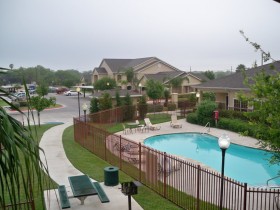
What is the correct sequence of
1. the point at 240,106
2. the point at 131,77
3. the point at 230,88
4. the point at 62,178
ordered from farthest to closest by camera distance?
the point at 131,77, the point at 230,88, the point at 240,106, the point at 62,178

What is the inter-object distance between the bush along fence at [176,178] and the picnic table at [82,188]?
2485 mm

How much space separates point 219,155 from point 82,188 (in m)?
11.8

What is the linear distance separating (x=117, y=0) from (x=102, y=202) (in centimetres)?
1536

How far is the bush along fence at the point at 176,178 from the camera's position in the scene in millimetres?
8789

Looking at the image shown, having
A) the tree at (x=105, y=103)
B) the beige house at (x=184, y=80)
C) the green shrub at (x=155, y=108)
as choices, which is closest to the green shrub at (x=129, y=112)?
the tree at (x=105, y=103)

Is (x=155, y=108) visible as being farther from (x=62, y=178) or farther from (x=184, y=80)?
(x=62, y=178)

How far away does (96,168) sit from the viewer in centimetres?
1315

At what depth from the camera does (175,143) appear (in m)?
21.3

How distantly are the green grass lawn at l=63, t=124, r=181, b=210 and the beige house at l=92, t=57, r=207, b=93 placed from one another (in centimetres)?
3288

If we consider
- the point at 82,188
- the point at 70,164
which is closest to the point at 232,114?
the point at 70,164

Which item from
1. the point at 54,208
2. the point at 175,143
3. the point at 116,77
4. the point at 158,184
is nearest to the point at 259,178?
the point at 158,184

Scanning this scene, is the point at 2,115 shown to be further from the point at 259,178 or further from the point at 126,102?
the point at 126,102

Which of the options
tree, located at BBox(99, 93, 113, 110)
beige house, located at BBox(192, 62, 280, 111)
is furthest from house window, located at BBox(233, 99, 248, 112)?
tree, located at BBox(99, 93, 113, 110)

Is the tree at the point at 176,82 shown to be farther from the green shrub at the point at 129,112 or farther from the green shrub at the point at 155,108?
the green shrub at the point at 129,112
